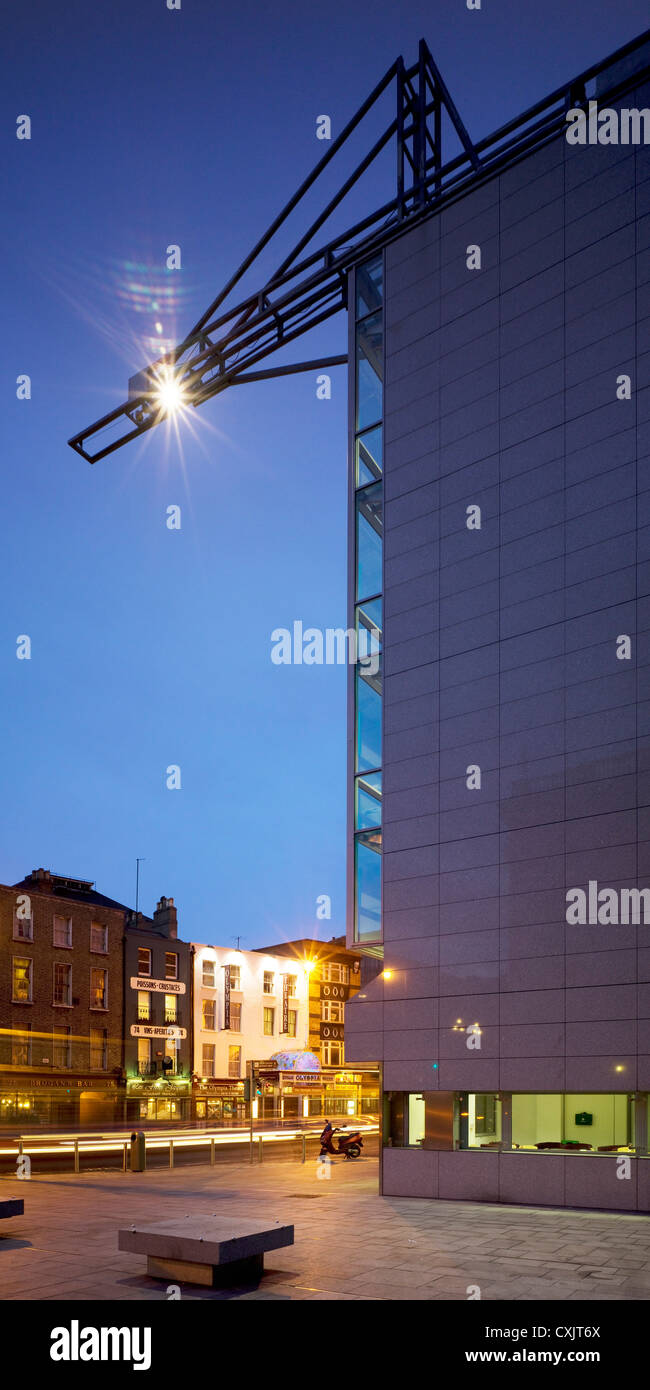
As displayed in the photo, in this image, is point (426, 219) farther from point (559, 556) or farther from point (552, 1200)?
point (552, 1200)

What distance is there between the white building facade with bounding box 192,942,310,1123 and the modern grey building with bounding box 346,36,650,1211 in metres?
38.7

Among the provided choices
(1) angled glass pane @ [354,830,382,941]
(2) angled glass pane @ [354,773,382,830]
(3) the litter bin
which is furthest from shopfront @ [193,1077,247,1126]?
(2) angled glass pane @ [354,773,382,830]

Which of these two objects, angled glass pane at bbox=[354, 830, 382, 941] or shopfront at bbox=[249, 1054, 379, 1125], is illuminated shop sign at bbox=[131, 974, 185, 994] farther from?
angled glass pane at bbox=[354, 830, 382, 941]

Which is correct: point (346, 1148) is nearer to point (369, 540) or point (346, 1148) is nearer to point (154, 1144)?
point (154, 1144)

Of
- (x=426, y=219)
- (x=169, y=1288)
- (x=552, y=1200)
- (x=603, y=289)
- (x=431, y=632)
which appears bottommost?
(x=552, y=1200)

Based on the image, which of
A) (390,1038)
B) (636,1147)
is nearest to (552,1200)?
(636,1147)

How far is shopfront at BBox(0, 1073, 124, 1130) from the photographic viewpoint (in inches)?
1957

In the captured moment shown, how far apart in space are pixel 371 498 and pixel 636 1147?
15903mm

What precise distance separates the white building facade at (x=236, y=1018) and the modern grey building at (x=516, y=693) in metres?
38.7

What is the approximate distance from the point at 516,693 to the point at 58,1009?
38608mm

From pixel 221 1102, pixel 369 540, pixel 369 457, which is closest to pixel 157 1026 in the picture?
pixel 221 1102

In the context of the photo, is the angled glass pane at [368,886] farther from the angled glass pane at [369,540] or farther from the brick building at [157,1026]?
the brick building at [157,1026]
